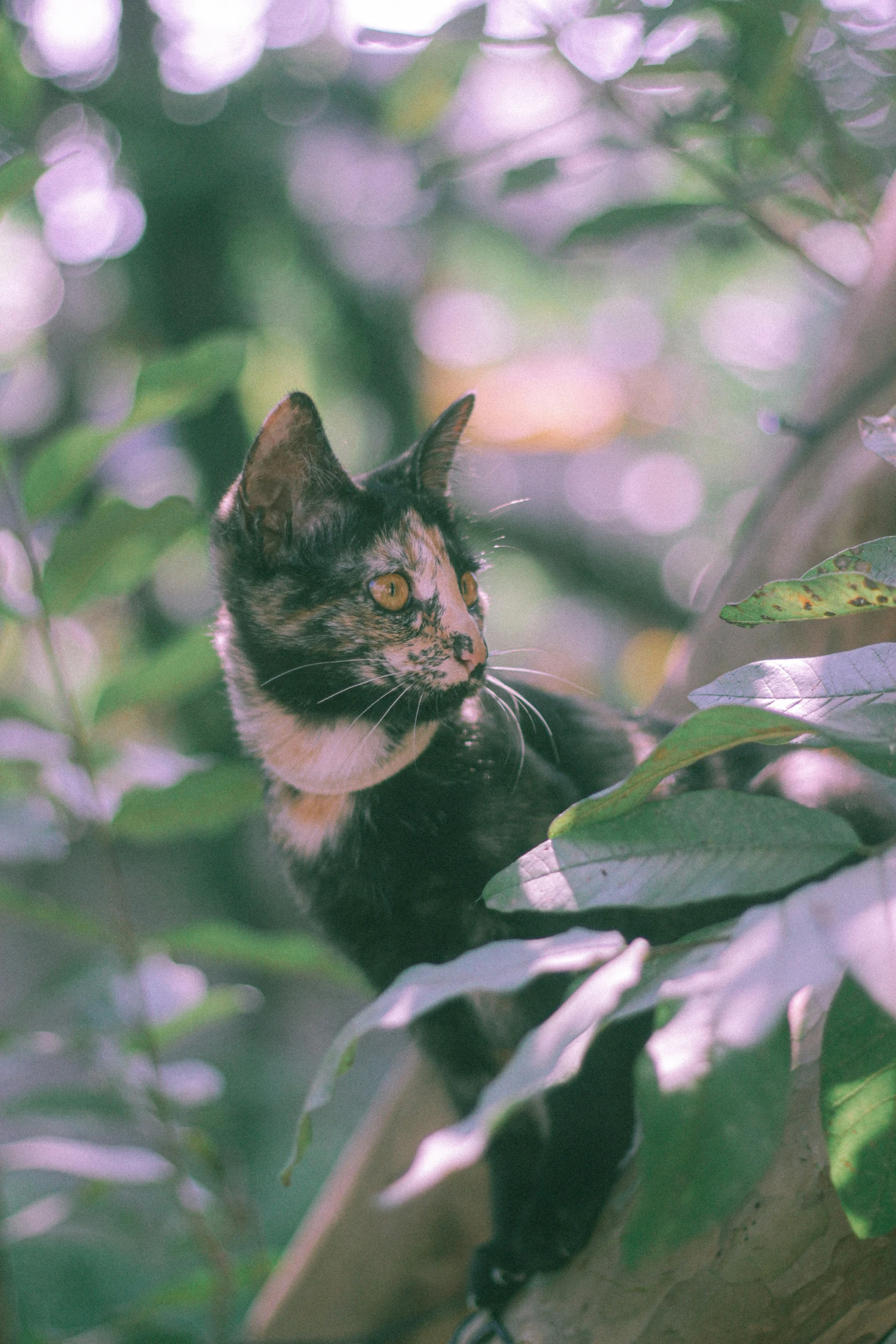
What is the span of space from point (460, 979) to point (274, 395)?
2.75 meters

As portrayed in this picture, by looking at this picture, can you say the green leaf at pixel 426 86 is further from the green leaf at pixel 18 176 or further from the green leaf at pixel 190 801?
the green leaf at pixel 190 801

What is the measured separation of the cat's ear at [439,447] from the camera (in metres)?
1.10

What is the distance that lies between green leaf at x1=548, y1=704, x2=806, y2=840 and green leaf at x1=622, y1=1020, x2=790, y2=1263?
15cm

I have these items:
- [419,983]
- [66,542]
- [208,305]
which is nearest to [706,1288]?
[419,983]

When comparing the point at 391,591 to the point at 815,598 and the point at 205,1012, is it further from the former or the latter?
the point at 205,1012

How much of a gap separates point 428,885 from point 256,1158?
2.21m

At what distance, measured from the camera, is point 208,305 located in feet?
9.77

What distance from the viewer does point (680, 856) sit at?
48cm

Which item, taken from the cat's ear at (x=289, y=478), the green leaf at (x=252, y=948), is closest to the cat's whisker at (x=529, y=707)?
the cat's ear at (x=289, y=478)

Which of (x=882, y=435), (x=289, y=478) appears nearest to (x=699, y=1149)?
(x=882, y=435)

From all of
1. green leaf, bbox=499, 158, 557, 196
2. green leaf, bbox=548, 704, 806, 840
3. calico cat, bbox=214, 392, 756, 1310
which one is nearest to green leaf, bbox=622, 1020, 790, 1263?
green leaf, bbox=548, 704, 806, 840

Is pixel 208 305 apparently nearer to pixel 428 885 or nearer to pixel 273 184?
pixel 273 184

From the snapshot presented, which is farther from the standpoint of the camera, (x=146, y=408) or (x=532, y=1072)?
(x=146, y=408)

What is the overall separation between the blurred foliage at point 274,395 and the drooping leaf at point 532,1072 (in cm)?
12
